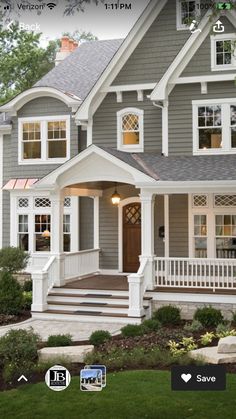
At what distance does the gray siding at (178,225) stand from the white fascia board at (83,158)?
2412mm

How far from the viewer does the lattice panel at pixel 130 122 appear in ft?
44.9

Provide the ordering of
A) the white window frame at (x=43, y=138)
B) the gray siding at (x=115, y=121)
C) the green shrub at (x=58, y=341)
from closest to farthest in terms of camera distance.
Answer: the green shrub at (x=58, y=341) < the gray siding at (x=115, y=121) < the white window frame at (x=43, y=138)

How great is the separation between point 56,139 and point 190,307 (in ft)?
20.9

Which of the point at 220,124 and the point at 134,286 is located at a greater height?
the point at 220,124

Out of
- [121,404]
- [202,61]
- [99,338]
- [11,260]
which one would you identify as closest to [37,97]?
[202,61]

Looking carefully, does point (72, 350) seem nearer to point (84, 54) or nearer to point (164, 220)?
point (164, 220)

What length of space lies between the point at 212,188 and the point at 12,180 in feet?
20.9

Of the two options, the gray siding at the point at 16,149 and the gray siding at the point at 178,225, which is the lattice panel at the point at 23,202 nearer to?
the gray siding at the point at 16,149

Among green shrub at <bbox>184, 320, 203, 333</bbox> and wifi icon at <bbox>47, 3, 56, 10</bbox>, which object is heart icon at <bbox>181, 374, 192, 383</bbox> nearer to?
wifi icon at <bbox>47, 3, 56, 10</bbox>

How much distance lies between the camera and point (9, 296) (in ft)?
36.3

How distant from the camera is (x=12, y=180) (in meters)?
15.0

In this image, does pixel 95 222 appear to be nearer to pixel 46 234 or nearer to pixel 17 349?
pixel 46 234

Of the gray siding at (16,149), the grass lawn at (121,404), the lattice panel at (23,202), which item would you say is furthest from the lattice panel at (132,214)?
the grass lawn at (121,404)

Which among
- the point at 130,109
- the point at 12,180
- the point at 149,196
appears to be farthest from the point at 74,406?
the point at 12,180
